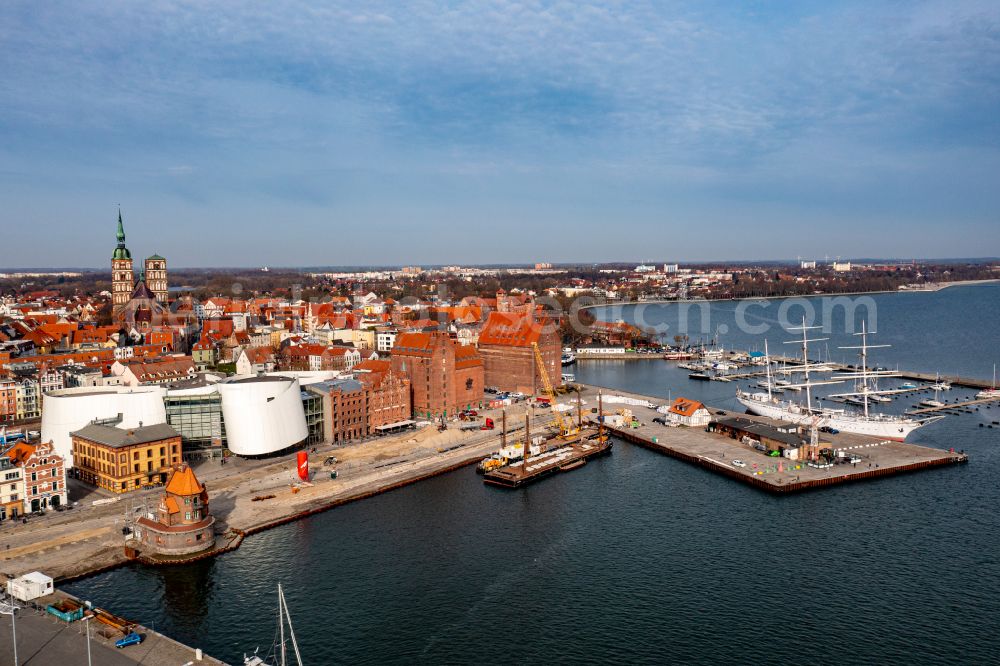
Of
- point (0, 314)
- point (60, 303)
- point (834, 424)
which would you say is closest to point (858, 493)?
point (834, 424)

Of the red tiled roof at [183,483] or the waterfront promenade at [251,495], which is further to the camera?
the red tiled roof at [183,483]

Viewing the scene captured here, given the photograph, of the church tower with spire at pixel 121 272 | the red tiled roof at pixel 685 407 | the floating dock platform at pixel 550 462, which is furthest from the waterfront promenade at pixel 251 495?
the church tower with spire at pixel 121 272

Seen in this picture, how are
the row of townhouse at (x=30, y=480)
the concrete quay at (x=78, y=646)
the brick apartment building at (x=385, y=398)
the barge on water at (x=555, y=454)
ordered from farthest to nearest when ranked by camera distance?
1. the brick apartment building at (x=385, y=398)
2. the barge on water at (x=555, y=454)
3. the row of townhouse at (x=30, y=480)
4. the concrete quay at (x=78, y=646)

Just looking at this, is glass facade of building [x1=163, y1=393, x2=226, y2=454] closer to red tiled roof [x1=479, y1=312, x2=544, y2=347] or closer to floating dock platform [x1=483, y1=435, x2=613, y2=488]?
floating dock platform [x1=483, y1=435, x2=613, y2=488]

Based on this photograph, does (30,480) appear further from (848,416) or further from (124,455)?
(848,416)

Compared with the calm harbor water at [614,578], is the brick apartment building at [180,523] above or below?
above

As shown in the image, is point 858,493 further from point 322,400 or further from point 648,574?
point 322,400

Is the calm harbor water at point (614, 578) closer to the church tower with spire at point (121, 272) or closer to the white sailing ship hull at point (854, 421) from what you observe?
the white sailing ship hull at point (854, 421)
